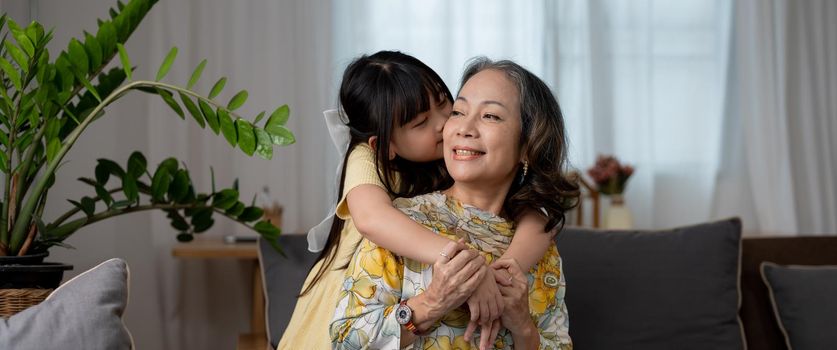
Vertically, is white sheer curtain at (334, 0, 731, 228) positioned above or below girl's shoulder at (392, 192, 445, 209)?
above

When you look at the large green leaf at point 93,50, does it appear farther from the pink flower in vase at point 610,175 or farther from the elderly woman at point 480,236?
the pink flower in vase at point 610,175

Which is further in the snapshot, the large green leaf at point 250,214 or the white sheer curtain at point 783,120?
the white sheer curtain at point 783,120

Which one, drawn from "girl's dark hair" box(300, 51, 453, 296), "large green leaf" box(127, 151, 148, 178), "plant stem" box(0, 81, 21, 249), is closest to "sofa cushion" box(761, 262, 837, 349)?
"girl's dark hair" box(300, 51, 453, 296)

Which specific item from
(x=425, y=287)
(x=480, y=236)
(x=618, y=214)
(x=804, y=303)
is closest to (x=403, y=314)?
(x=425, y=287)

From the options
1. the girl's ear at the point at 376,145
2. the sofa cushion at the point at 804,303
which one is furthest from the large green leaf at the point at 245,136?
the sofa cushion at the point at 804,303

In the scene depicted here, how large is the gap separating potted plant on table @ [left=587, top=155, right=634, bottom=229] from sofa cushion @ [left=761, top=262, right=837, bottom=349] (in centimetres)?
135

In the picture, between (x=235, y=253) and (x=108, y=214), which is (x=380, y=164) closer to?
(x=108, y=214)

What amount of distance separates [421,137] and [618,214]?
225 centimetres

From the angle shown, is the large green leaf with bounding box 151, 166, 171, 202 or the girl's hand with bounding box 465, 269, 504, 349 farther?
the large green leaf with bounding box 151, 166, 171, 202

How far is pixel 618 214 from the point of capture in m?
3.92

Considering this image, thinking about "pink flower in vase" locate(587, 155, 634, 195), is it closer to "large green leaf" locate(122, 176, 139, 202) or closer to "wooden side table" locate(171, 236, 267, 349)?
"wooden side table" locate(171, 236, 267, 349)

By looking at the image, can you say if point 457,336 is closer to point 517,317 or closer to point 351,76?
point 517,317

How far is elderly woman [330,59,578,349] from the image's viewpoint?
153 cm

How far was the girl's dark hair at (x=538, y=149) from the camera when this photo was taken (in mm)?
1660
